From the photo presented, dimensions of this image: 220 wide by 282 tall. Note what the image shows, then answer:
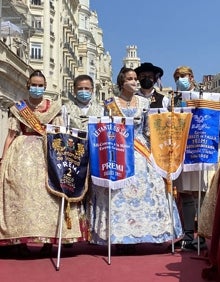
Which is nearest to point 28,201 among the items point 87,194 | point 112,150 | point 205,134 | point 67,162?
point 67,162

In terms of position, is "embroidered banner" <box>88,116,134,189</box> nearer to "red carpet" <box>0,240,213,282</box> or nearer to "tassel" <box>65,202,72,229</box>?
"tassel" <box>65,202,72,229</box>

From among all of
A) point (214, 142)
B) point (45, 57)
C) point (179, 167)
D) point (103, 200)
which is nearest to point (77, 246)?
point (103, 200)

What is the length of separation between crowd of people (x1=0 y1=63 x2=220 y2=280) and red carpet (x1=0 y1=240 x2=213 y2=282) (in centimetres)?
15

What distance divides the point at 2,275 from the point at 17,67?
81.4 feet

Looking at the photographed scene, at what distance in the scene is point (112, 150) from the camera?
15.1 ft

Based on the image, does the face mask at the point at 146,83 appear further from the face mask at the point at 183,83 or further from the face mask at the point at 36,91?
the face mask at the point at 36,91

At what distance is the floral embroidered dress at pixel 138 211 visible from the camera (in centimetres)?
461

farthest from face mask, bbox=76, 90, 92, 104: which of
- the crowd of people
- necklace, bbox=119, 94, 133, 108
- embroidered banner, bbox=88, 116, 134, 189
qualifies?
embroidered banner, bbox=88, 116, 134, 189

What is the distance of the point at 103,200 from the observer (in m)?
4.70

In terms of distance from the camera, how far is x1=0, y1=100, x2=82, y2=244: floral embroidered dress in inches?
174

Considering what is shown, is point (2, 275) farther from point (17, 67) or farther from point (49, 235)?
point (17, 67)

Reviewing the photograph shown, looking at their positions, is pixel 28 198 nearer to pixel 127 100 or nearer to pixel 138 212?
pixel 138 212

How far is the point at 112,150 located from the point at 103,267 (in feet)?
3.43

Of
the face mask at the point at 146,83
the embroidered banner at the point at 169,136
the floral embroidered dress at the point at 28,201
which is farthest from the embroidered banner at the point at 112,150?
the face mask at the point at 146,83
